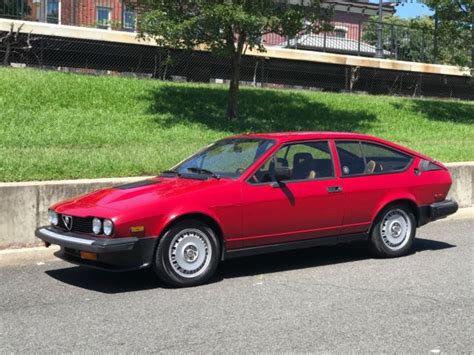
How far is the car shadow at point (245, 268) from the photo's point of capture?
6.72 m

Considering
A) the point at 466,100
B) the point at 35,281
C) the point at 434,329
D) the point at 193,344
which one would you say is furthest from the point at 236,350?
the point at 466,100

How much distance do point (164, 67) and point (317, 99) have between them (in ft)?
14.6

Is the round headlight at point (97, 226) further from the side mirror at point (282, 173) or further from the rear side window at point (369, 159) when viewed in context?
the rear side window at point (369, 159)

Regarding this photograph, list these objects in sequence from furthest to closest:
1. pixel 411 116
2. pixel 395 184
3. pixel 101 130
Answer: pixel 411 116 < pixel 101 130 < pixel 395 184

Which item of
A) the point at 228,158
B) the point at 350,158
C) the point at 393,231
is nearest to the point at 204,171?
the point at 228,158

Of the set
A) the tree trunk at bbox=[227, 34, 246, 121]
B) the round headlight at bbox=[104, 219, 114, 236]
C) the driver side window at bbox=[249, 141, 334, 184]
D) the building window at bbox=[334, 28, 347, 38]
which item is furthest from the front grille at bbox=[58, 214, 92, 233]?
the building window at bbox=[334, 28, 347, 38]

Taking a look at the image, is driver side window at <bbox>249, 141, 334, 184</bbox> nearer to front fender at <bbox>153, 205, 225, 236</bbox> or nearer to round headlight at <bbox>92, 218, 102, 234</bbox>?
front fender at <bbox>153, 205, 225, 236</bbox>

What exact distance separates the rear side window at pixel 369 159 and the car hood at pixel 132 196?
1.65 meters

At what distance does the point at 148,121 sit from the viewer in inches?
546

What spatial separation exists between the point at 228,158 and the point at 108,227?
1801 millimetres

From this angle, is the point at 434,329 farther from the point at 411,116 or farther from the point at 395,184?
the point at 411,116

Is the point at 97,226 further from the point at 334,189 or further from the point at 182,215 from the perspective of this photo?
the point at 334,189

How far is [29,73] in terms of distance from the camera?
1544 centimetres

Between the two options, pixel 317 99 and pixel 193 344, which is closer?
pixel 193 344
